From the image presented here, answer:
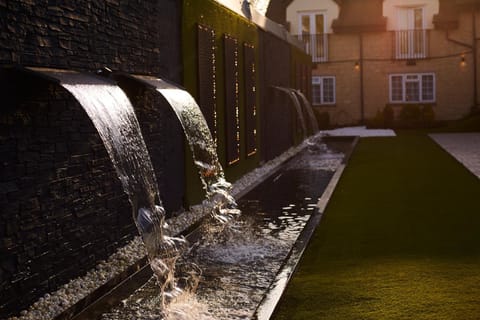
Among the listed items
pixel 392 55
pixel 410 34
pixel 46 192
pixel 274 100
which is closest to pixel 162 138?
pixel 46 192

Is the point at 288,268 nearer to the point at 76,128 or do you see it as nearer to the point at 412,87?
the point at 76,128

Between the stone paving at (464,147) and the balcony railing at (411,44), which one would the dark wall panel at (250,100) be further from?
the balcony railing at (411,44)

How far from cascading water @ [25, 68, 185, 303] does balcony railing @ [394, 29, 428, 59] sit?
1122 inches

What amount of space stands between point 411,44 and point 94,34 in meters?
28.2

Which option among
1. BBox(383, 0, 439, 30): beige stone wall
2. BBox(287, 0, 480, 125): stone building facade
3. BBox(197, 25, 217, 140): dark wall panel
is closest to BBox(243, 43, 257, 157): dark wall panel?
BBox(197, 25, 217, 140): dark wall panel

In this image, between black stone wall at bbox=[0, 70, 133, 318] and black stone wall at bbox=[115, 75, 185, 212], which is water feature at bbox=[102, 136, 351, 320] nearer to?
black stone wall at bbox=[0, 70, 133, 318]

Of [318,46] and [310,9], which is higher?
[310,9]

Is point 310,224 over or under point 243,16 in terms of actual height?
under

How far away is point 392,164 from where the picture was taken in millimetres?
14961

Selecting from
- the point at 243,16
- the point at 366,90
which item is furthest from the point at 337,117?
the point at 243,16

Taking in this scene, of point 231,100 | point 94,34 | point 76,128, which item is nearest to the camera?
point 76,128

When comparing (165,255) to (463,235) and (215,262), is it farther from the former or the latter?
(463,235)

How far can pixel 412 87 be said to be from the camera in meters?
32.7

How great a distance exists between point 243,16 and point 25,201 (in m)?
9.08
